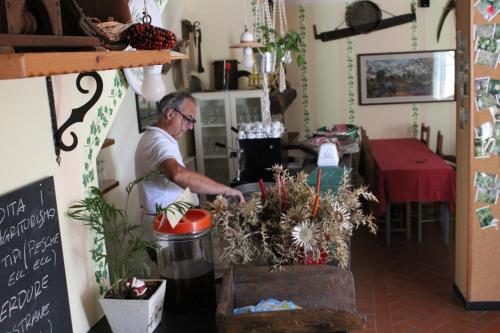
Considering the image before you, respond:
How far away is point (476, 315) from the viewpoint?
382 cm

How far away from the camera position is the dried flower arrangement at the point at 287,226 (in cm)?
168

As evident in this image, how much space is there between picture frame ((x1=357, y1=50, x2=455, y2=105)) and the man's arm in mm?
4821

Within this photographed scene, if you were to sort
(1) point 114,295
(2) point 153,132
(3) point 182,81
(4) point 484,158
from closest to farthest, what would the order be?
1. (1) point 114,295
2. (2) point 153,132
3. (4) point 484,158
4. (3) point 182,81

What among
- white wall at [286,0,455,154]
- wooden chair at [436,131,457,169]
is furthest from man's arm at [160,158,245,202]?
white wall at [286,0,455,154]

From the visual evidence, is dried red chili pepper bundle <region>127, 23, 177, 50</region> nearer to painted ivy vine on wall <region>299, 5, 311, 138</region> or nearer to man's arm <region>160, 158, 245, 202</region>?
man's arm <region>160, 158, 245, 202</region>

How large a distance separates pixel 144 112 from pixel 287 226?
10.7 feet

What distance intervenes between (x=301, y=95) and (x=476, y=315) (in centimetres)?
404

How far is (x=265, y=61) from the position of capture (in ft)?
14.1

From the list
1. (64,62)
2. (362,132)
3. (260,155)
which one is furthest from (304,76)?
(64,62)

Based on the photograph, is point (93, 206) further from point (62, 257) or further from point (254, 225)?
point (254, 225)

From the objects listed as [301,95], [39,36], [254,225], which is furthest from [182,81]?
[39,36]

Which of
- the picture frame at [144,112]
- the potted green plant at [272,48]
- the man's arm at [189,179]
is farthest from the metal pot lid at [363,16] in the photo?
the man's arm at [189,179]

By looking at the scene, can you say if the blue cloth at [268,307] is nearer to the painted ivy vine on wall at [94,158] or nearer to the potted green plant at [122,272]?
the potted green plant at [122,272]

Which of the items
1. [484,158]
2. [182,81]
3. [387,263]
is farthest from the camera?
[182,81]
